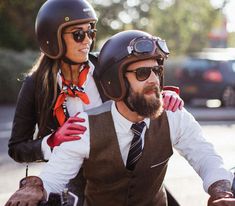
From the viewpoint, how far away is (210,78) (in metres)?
16.0

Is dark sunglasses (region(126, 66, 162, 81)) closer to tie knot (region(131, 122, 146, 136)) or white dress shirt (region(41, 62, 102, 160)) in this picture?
tie knot (region(131, 122, 146, 136))

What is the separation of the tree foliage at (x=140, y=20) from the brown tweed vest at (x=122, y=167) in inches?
600

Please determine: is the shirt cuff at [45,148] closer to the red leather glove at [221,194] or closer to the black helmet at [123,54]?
the black helmet at [123,54]

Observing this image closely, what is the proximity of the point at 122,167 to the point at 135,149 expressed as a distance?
0.10 metres

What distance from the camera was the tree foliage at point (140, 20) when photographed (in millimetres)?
20781

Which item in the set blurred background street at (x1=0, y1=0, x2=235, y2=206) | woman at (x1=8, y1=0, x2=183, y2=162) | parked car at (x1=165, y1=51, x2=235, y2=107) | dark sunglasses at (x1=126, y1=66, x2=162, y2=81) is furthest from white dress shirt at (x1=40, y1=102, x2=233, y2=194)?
parked car at (x1=165, y1=51, x2=235, y2=107)

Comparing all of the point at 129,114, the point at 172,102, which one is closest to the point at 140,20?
the point at 172,102

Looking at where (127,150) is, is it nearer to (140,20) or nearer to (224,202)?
(224,202)

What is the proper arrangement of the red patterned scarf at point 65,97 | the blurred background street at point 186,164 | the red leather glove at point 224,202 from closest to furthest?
the red leather glove at point 224,202 < the red patterned scarf at point 65,97 < the blurred background street at point 186,164

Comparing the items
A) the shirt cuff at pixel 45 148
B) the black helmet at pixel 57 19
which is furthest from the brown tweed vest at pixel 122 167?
the black helmet at pixel 57 19

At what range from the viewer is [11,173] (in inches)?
300

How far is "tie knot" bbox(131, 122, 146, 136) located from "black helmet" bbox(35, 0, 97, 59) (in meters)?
0.99

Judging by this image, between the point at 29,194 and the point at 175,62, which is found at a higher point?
the point at 29,194

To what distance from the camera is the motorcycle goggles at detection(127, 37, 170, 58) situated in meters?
2.56
